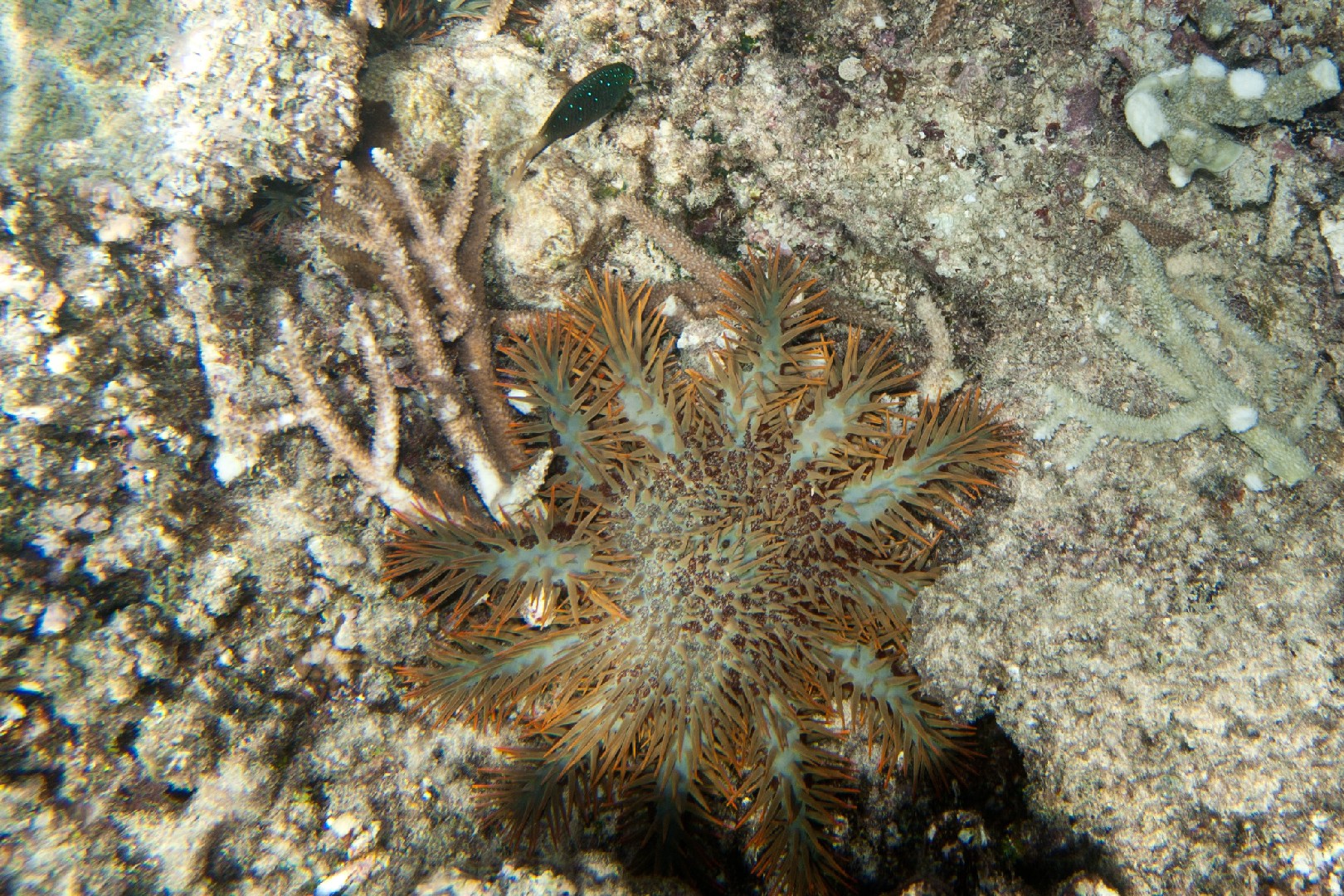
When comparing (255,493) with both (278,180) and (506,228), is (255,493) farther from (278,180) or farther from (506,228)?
(506,228)

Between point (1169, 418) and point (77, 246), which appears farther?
point (1169, 418)

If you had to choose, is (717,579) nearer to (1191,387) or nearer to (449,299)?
(449,299)

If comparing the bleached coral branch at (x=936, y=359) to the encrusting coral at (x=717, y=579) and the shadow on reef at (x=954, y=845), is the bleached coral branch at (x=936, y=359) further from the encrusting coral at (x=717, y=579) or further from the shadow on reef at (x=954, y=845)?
the shadow on reef at (x=954, y=845)

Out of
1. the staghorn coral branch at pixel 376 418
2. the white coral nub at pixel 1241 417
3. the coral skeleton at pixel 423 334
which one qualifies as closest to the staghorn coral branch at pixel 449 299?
the coral skeleton at pixel 423 334

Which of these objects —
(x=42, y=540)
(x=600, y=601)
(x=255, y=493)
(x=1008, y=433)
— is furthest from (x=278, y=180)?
(x=1008, y=433)

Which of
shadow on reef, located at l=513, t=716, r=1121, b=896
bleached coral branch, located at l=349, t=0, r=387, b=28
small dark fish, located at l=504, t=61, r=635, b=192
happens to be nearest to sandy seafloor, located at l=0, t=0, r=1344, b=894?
shadow on reef, located at l=513, t=716, r=1121, b=896

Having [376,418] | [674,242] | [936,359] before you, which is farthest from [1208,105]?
[376,418]
